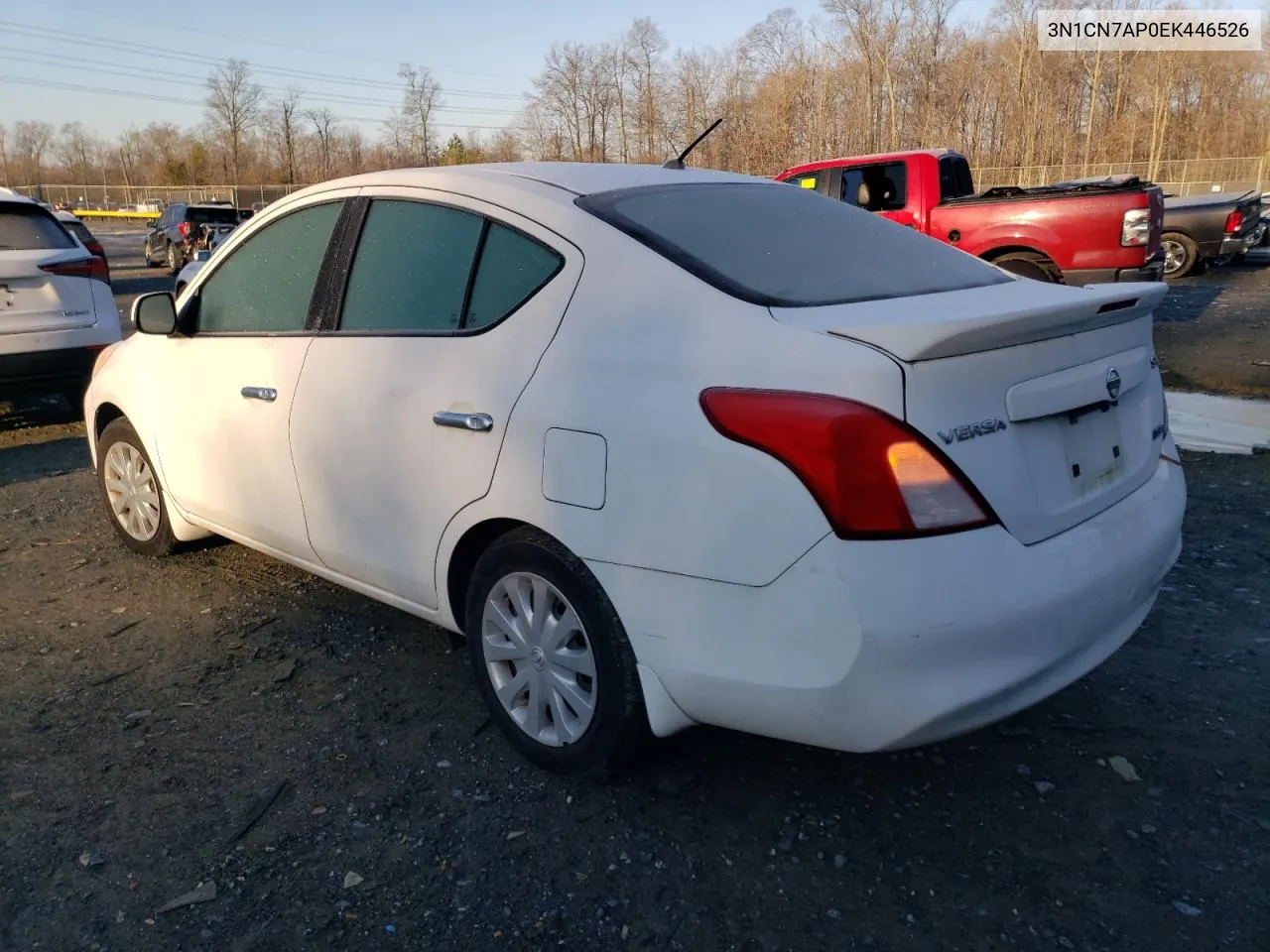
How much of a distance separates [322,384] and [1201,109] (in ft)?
221

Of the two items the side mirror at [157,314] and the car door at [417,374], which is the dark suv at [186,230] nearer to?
the side mirror at [157,314]

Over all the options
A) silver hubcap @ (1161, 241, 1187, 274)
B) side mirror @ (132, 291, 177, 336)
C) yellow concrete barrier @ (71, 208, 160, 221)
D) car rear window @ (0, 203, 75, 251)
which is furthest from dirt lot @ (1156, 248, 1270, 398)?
yellow concrete barrier @ (71, 208, 160, 221)

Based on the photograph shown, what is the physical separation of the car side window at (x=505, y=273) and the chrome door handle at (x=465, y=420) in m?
0.27

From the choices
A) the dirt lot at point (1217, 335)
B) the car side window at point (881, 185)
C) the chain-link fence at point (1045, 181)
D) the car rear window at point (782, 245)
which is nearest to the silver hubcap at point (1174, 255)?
the dirt lot at point (1217, 335)

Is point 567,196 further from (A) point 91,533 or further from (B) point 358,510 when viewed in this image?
(A) point 91,533

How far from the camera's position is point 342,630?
3.87 m

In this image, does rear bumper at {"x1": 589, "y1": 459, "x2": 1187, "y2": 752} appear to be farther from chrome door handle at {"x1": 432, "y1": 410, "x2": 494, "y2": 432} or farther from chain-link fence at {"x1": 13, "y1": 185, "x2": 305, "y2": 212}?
chain-link fence at {"x1": 13, "y1": 185, "x2": 305, "y2": 212}

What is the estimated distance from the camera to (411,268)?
10.3ft

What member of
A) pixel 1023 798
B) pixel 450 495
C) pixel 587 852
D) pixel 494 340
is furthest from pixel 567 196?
pixel 1023 798

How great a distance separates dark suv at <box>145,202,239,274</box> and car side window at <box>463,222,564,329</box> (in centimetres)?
2339

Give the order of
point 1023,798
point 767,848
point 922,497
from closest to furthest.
→ point 922,497, point 767,848, point 1023,798

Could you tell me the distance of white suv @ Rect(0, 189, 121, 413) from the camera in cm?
680

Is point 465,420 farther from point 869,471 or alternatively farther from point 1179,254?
point 1179,254

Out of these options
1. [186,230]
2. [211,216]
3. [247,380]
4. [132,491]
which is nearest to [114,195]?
[211,216]
